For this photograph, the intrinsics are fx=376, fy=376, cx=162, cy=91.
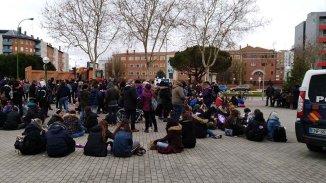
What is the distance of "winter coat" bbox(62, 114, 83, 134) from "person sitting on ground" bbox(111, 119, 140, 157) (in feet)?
9.97

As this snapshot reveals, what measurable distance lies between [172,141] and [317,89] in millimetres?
3872

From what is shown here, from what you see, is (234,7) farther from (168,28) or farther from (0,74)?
(0,74)

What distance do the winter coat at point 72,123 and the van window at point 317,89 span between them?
699 centimetres

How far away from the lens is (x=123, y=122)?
9359 millimetres

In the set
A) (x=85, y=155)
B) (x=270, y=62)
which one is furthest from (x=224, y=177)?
(x=270, y=62)

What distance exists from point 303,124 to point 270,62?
12343cm

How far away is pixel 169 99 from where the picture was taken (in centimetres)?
1639

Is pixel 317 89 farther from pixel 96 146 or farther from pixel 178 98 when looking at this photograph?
pixel 96 146

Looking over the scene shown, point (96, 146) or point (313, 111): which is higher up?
point (313, 111)

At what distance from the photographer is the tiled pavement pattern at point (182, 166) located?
7348 mm

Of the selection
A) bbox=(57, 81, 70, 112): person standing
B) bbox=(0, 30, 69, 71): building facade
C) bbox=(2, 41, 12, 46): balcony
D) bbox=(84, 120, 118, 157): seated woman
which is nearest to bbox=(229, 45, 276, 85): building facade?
bbox=(0, 30, 69, 71): building facade

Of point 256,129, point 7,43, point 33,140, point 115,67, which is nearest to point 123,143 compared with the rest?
point 33,140

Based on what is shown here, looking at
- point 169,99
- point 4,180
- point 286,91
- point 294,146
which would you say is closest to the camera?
point 4,180

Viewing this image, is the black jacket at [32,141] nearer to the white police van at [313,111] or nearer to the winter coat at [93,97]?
the winter coat at [93,97]
